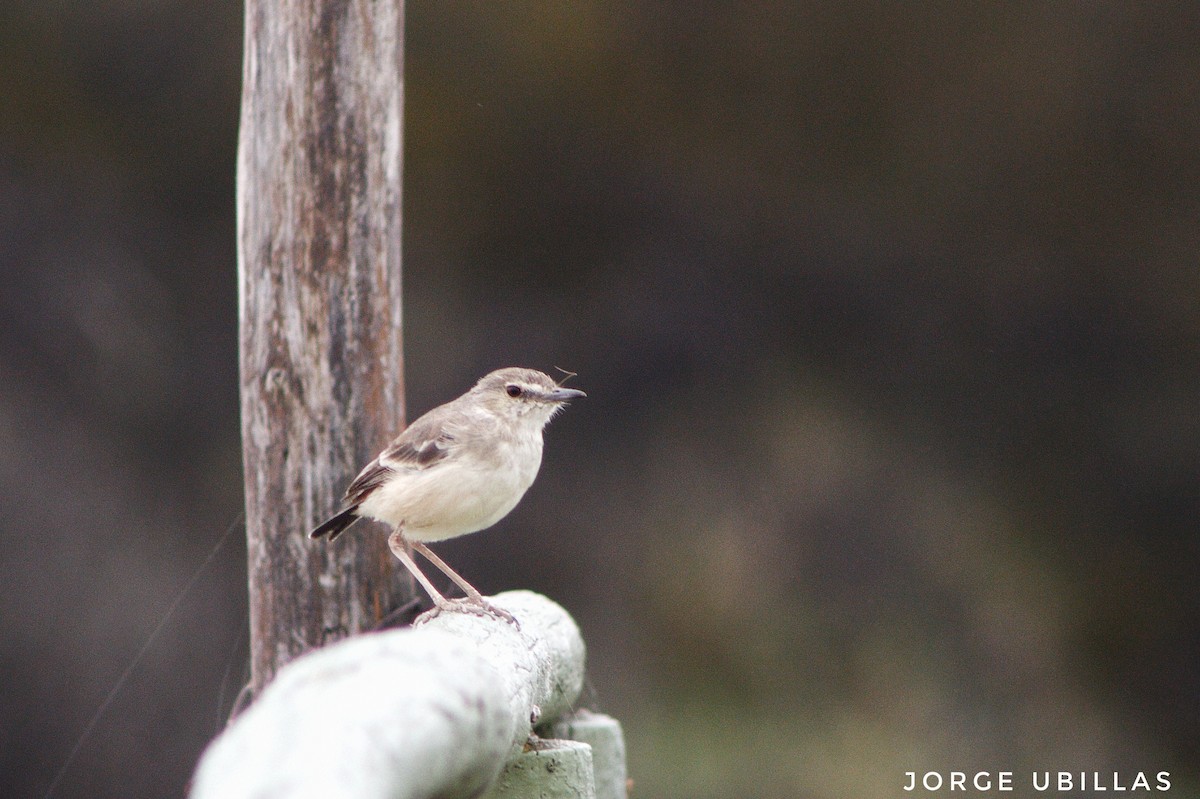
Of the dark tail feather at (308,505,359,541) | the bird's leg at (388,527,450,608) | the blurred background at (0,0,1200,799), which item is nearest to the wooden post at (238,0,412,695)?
the dark tail feather at (308,505,359,541)

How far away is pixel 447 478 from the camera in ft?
13.1

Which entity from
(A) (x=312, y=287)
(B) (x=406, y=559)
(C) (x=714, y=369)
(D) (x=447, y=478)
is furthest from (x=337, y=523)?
(C) (x=714, y=369)

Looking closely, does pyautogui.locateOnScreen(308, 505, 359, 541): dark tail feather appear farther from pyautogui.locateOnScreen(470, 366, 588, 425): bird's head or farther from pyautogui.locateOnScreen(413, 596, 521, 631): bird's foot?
pyautogui.locateOnScreen(470, 366, 588, 425): bird's head

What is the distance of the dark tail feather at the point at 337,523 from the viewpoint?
4020 millimetres

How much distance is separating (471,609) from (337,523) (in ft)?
2.04

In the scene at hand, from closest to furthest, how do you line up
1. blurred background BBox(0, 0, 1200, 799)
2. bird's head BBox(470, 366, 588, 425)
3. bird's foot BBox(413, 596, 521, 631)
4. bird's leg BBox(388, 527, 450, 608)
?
bird's foot BBox(413, 596, 521, 631), bird's leg BBox(388, 527, 450, 608), bird's head BBox(470, 366, 588, 425), blurred background BBox(0, 0, 1200, 799)

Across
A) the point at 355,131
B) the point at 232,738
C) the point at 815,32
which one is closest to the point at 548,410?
the point at 355,131

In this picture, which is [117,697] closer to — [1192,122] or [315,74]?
[315,74]

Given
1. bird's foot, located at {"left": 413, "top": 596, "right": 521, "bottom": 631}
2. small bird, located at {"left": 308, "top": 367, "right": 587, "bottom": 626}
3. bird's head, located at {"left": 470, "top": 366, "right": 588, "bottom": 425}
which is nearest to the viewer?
bird's foot, located at {"left": 413, "top": 596, "right": 521, "bottom": 631}

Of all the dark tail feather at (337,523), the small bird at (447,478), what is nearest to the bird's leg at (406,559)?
the small bird at (447,478)

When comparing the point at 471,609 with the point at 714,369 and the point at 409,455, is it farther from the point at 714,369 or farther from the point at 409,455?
the point at 714,369

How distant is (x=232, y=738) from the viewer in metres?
1.56

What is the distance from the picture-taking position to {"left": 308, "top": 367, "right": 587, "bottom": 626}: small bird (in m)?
3.99

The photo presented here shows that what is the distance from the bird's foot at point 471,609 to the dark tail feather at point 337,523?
1.41ft
